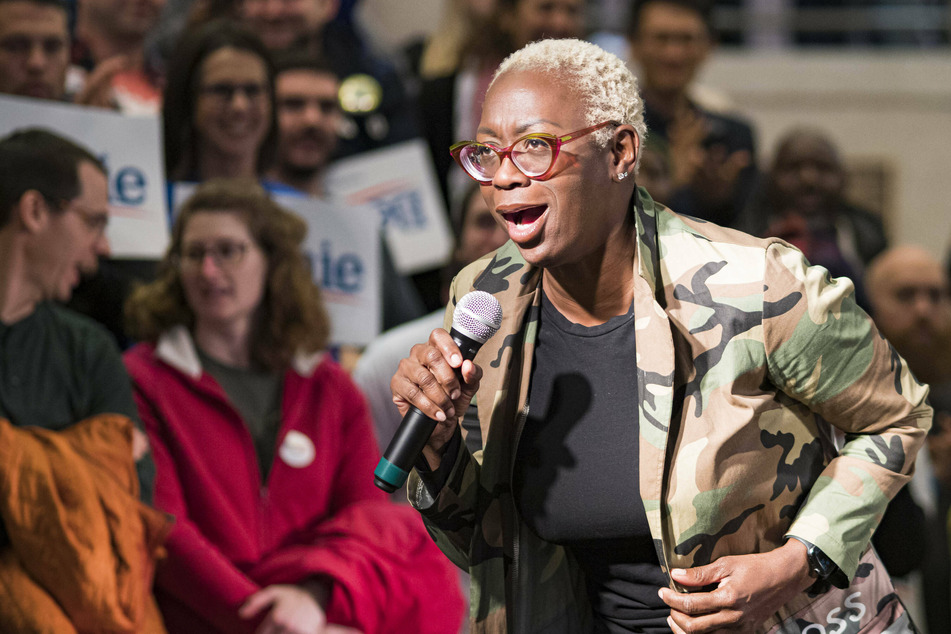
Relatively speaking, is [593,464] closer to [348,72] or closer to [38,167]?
[38,167]

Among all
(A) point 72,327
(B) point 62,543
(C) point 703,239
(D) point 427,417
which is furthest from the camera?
(A) point 72,327

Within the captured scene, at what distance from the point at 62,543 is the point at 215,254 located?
3.36 feet

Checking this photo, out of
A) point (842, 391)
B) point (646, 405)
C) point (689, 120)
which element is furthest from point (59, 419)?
point (689, 120)

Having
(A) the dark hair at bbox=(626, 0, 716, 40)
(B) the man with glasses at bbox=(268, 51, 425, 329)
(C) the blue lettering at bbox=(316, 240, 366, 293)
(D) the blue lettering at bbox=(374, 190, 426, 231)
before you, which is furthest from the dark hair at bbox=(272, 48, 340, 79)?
(A) the dark hair at bbox=(626, 0, 716, 40)

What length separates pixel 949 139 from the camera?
9.40m

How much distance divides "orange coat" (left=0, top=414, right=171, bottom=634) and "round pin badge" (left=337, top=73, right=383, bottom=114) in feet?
7.68

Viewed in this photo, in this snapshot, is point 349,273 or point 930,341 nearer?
point 349,273

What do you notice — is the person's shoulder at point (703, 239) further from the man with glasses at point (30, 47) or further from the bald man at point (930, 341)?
the bald man at point (930, 341)

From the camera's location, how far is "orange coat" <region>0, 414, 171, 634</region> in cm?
251

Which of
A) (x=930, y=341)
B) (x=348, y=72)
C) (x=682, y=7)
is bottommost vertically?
(x=930, y=341)

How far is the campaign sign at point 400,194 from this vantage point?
436cm

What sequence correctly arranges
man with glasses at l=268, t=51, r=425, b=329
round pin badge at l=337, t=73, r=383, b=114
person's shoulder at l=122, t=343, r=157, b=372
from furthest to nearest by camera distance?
round pin badge at l=337, t=73, r=383, b=114
man with glasses at l=268, t=51, r=425, b=329
person's shoulder at l=122, t=343, r=157, b=372

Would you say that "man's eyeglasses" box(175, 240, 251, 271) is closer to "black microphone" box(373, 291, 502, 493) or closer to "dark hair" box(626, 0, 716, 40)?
"black microphone" box(373, 291, 502, 493)

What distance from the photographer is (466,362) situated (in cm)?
173
